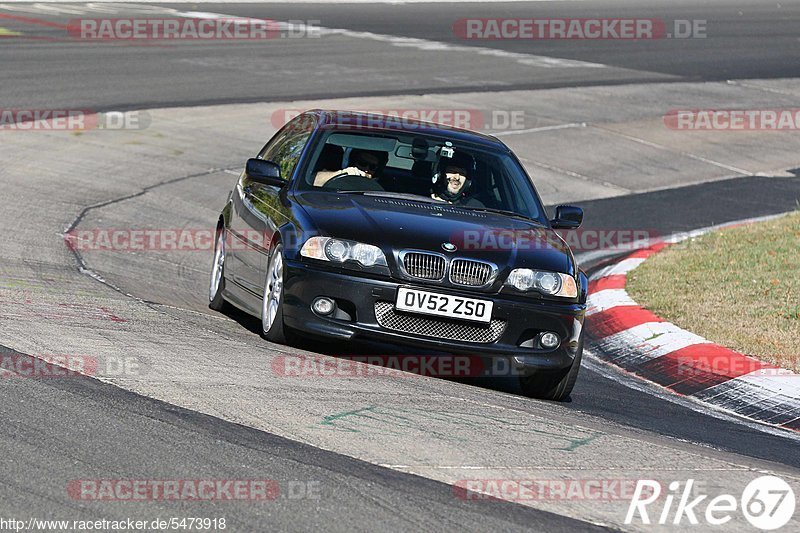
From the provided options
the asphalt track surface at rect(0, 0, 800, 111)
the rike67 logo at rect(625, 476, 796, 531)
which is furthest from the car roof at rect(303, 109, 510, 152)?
the asphalt track surface at rect(0, 0, 800, 111)

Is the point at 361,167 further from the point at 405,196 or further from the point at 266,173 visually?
the point at 266,173

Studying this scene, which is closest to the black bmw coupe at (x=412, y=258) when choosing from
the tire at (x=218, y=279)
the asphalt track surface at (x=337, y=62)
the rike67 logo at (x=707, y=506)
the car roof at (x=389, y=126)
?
the car roof at (x=389, y=126)

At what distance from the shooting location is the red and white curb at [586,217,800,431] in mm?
8203

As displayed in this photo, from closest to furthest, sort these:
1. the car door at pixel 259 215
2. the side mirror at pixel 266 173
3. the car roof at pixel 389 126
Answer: the car door at pixel 259 215
the side mirror at pixel 266 173
the car roof at pixel 389 126

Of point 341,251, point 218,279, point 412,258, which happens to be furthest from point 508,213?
point 218,279

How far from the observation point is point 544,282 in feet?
25.2

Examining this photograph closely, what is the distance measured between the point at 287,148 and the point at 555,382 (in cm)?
273

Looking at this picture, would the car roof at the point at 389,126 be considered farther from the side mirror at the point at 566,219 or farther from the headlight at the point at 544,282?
the headlight at the point at 544,282

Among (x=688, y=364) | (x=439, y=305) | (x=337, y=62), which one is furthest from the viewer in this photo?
(x=337, y=62)

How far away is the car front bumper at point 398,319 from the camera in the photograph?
24.3 ft

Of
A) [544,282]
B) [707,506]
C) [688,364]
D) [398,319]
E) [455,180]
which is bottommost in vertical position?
[688,364]

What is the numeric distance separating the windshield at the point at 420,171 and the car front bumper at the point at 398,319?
1.22m

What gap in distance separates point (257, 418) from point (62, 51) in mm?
18370

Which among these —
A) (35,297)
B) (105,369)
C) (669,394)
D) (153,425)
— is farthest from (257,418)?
(669,394)
